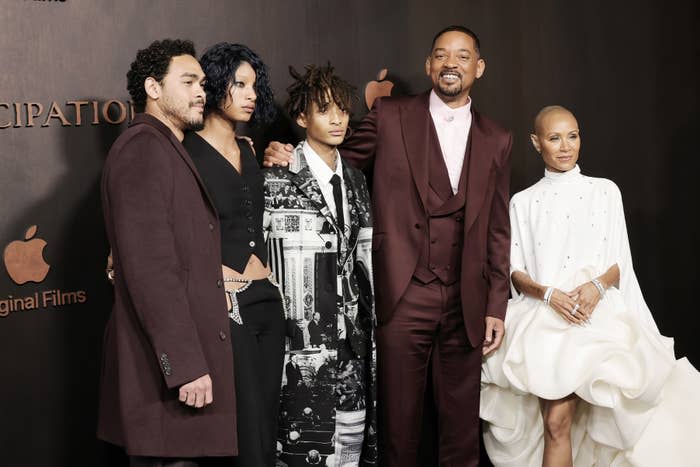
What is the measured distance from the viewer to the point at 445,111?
340 cm

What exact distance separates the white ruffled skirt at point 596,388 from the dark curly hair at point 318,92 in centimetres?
121

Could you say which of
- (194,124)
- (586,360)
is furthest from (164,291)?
(586,360)

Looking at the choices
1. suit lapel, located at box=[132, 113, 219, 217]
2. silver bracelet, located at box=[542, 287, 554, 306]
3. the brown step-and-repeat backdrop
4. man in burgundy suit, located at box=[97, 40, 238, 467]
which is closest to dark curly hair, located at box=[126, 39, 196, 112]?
man in burgundy suit, located at box=[97, 40, 238, 467]

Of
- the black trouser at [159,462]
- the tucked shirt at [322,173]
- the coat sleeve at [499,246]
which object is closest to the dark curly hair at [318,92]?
the tucked shirt at [322,173]

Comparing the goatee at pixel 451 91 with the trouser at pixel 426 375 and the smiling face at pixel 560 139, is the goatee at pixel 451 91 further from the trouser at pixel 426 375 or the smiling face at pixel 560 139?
the trouser at pixel 426 375

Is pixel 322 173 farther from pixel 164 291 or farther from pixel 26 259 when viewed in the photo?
pixel 26 259

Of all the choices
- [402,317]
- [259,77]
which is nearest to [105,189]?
[259,77]

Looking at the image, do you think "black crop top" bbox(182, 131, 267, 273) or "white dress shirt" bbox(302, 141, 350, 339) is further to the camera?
"white dress shirt" bbox(302, 141, 350, 339)

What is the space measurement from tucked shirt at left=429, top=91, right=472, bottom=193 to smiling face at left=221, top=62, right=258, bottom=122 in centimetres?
94

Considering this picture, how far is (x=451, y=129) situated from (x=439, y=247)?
20.5 inches

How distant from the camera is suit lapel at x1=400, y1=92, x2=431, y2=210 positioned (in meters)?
3.25

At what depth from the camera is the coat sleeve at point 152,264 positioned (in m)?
2.24

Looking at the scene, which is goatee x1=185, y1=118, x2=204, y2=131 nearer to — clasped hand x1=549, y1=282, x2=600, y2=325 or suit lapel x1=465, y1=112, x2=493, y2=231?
suit lapel x1=465, y1=112, x2=493, y2=231

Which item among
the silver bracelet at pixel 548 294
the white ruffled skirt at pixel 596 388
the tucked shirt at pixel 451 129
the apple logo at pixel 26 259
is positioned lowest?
the white ruffled skirt at pixel 596 388
